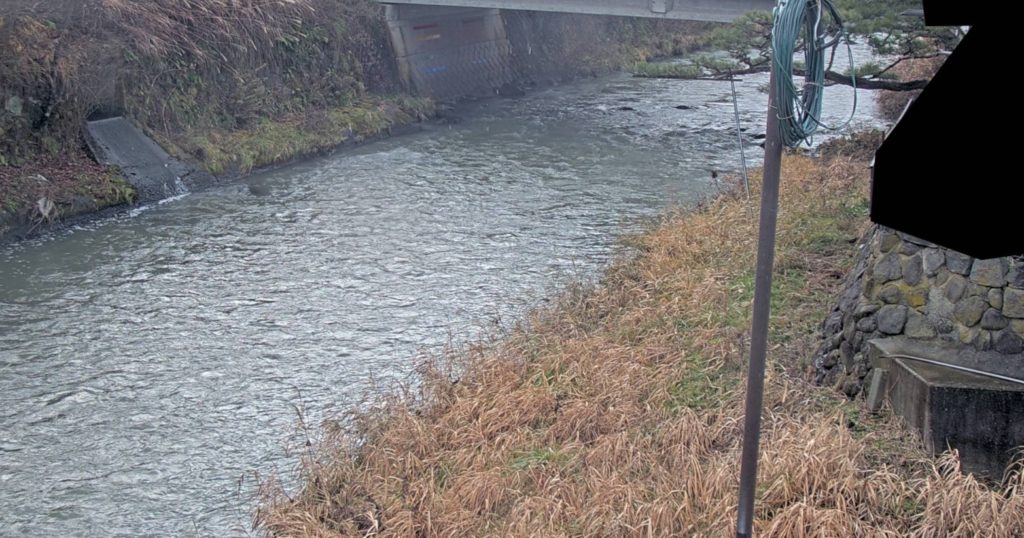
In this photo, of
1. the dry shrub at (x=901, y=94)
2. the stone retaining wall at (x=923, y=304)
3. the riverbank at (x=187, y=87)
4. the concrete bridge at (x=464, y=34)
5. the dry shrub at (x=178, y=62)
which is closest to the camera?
the stone retaining wall at (x=923, y=304)

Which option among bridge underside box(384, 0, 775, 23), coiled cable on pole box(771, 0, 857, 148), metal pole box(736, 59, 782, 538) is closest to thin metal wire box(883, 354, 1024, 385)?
metal pole box(736, 59, 782, 538)

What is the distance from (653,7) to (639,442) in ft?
41.6

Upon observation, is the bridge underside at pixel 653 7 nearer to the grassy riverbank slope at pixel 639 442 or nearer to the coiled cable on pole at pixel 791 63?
the grassy riverbank slope at pixel 639 442

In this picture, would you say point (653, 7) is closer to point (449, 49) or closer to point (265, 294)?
point (449, 49)

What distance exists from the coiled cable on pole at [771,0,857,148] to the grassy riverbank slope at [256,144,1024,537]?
189 centimetres

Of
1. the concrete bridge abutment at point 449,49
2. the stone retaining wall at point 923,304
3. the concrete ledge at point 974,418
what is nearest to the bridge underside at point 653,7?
the concrete bridge abutment at point 449,49

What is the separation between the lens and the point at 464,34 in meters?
22.2

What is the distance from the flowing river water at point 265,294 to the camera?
6.68 metres

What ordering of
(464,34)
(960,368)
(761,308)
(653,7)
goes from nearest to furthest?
(761,308), (960,368), (653,7), (464,34)

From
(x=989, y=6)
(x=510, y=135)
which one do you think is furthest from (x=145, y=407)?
(x=510, y=135)

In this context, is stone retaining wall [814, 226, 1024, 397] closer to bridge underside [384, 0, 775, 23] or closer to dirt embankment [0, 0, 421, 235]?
dirt embankment [0, 0, 421, 235]

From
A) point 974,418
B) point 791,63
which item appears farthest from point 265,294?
point 791,63

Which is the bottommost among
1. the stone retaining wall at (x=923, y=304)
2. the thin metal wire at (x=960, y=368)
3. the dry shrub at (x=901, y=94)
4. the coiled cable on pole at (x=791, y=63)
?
the dry shrub at (x=901, y=94)

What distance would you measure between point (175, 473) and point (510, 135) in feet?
39.5
